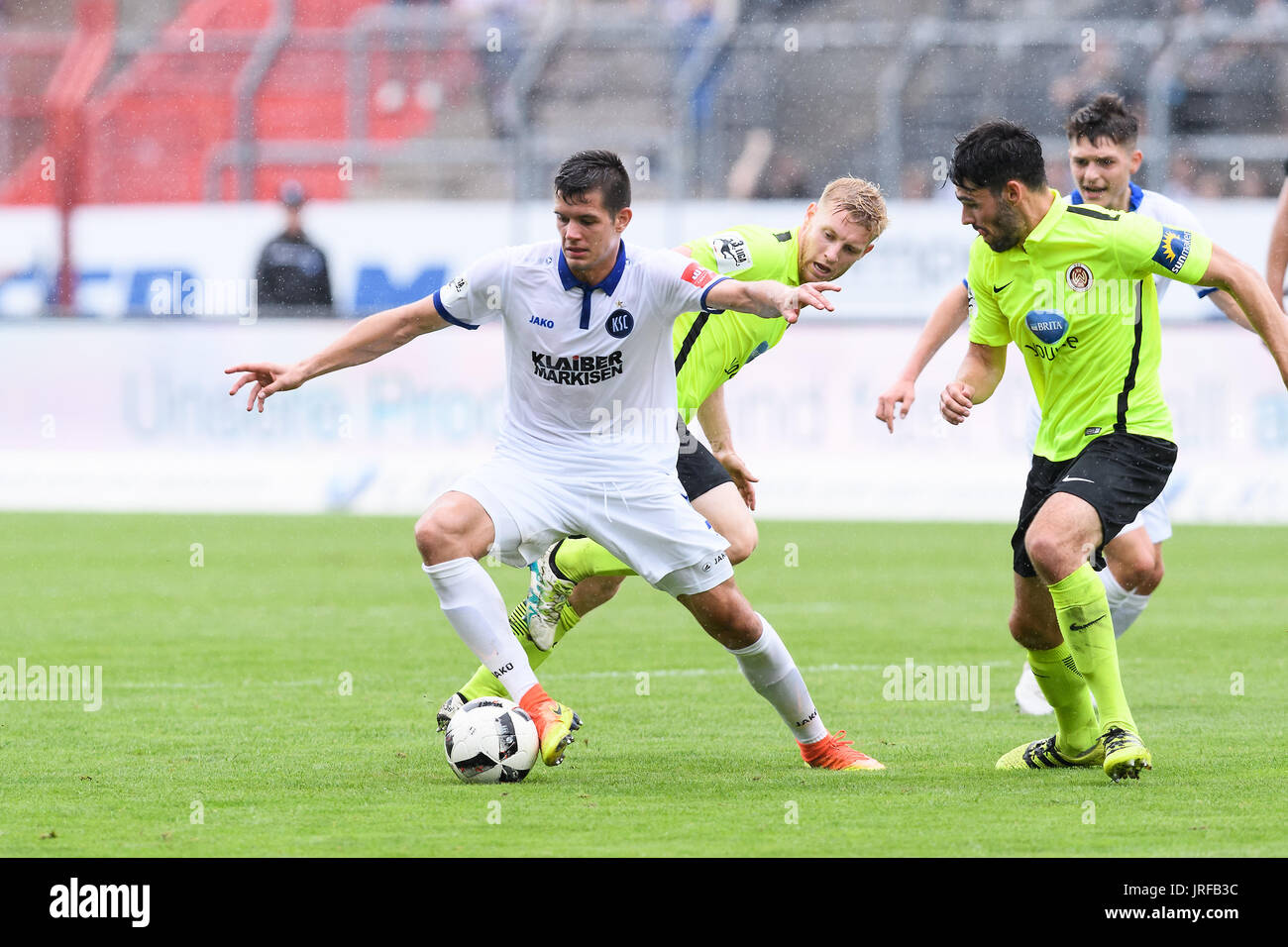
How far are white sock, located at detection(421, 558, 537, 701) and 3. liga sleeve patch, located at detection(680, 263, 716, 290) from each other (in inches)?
46.9

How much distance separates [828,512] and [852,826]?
38.4ft

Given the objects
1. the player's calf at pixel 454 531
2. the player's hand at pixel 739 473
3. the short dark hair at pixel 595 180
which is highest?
the short dark hair at pixel 595 180

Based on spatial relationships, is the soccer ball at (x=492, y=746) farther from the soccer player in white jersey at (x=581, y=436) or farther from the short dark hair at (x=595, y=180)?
the short dark hair at (x=595, y=180)

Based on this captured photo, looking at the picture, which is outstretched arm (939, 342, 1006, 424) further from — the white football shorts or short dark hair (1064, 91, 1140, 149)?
short dark hair (1064, 91, 1140, 149)

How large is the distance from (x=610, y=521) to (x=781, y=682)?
2.72 ft

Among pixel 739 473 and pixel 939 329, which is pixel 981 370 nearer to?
pixel 939 329

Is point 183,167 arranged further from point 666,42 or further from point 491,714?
point 491,714

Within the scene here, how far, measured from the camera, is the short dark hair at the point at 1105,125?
309 inches

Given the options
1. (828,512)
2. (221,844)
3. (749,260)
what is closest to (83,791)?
(221,844)

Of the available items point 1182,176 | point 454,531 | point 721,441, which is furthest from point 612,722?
point 1182,176

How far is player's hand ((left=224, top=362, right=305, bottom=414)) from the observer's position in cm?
638

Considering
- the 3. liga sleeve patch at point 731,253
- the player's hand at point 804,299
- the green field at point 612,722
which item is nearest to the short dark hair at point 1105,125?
the 3. liga sleeve patch at point 731,253
